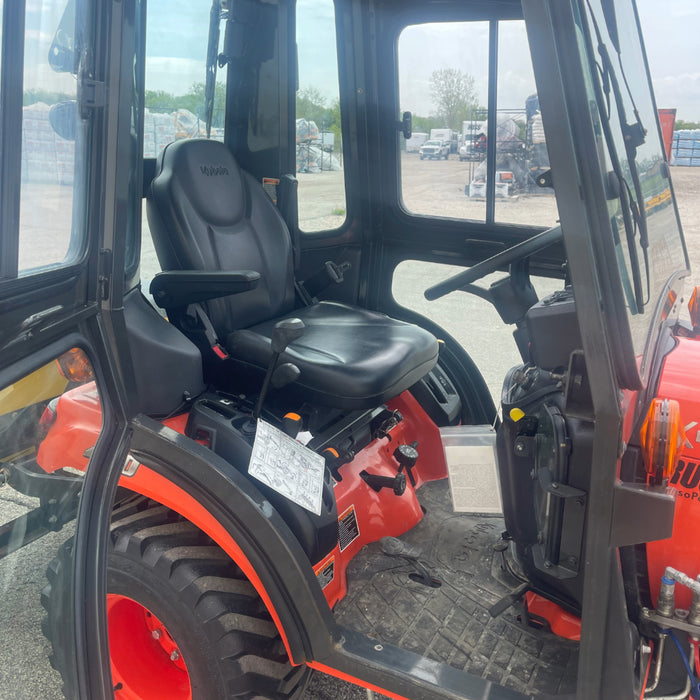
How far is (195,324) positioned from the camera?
2.10 metres

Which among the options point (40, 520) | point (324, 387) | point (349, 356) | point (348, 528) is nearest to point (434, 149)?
point (349, 356)

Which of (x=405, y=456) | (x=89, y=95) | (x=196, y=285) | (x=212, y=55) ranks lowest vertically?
(x=405, y=456)

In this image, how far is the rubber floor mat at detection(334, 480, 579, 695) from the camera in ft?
4.78

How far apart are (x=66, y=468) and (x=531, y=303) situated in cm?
124

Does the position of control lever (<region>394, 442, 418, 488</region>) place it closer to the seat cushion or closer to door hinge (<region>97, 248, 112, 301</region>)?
the seat cushion

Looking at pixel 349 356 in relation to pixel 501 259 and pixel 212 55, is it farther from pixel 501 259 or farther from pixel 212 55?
pixel 212 55

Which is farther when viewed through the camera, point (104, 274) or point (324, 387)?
point (324, 387)

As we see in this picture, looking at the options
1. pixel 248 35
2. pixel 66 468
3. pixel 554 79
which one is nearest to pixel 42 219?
pixel 66 468

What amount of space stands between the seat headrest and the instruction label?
0.90 m

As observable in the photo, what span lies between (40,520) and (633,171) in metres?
1.27

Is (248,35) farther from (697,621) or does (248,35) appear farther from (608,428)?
(697,621)

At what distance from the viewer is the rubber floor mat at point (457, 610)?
146 cm

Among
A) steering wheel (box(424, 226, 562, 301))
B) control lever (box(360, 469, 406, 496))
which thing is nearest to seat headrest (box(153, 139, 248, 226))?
steering wheel (box(424, 226, 562, 301))

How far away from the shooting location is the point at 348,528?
1.85 m
